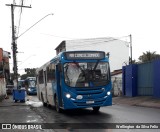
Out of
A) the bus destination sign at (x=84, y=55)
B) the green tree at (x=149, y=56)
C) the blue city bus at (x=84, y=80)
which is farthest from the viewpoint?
the green tree at (x=149, y=56)

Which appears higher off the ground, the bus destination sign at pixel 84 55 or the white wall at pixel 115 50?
the white wall at pixel 115 50

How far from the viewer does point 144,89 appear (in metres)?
29.8

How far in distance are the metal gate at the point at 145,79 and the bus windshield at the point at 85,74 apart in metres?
12.2

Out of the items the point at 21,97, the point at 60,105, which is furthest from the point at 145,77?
the point at 60,105

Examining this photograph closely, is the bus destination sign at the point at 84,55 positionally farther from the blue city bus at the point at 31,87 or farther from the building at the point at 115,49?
the building at the point at 115,49

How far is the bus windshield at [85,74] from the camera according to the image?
16422mm

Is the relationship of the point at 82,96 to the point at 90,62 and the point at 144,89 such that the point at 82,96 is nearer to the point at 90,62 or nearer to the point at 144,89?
the point at 90,62

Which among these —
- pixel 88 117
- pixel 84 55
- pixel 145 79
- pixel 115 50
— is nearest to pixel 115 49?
pixel 115 50

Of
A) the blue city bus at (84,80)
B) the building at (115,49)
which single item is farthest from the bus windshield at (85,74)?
the building at (115,49)

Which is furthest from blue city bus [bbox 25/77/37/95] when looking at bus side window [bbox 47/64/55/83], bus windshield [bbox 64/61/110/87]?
bus windshield [bbox 64/61/110/87]

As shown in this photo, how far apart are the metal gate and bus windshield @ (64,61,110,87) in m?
12.2

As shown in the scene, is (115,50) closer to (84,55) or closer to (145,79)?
(145,79)

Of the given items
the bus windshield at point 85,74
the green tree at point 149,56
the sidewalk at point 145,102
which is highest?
the green tree at point 149,56

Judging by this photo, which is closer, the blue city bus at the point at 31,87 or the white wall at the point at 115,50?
the blue city bus at the point at 31,87
